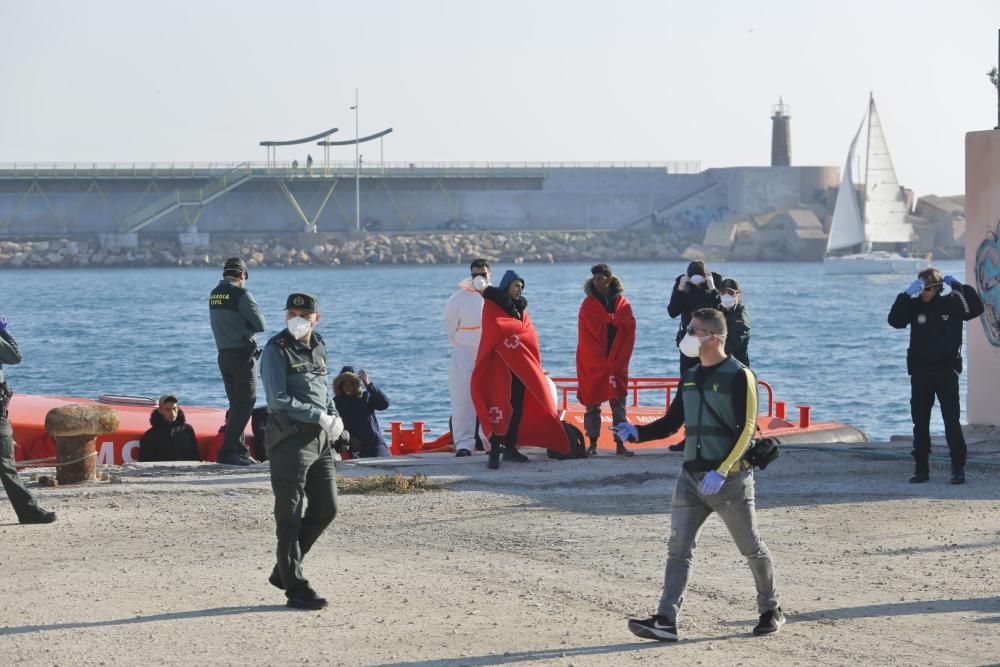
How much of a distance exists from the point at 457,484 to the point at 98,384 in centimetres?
3431

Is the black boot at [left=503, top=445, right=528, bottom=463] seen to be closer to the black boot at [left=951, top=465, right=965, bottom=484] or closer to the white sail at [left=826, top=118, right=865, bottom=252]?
the black boot at [left=951, top=465, right=965, bottom=484]

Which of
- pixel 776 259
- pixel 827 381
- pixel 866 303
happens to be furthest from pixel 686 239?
pixel 827 381

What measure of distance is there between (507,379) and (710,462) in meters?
6.12

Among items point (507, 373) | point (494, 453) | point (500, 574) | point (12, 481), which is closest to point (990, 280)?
point (507, 373)

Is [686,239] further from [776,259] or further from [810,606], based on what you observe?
[810,606]

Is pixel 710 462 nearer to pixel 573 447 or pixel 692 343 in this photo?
pixel 692 343

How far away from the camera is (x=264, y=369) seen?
8.49 meters

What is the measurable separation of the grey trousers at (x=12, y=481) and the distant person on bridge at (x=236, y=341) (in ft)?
8.72

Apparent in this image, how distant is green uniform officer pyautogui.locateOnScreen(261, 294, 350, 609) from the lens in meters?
8.43

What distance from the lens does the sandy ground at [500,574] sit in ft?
25.7

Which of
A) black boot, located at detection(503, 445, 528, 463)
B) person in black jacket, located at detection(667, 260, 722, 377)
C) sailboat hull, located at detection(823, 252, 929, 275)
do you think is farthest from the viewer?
sailboat hull, located at detection(823, 252, 929, 275)

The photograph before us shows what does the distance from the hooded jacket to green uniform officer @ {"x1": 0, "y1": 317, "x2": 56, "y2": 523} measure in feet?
16.6

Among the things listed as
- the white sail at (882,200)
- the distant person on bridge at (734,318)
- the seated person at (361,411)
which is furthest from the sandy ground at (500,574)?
the white sail at (882,200)

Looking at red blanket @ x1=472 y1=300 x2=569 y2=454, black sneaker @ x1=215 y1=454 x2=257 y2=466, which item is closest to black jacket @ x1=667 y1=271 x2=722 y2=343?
red blanket @ x1=472 y1=300 x2=569 y2=454
